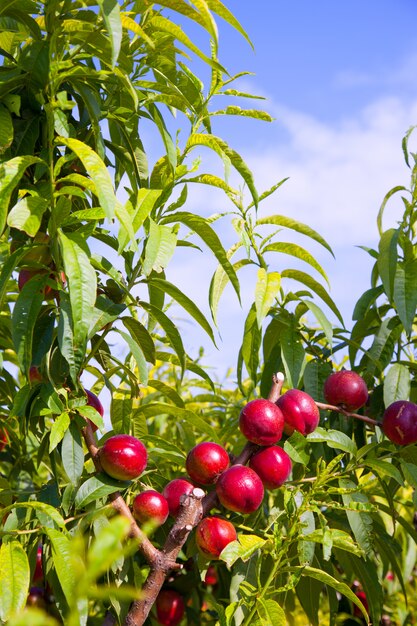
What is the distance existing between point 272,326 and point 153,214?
406mm

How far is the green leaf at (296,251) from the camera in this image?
129 cm

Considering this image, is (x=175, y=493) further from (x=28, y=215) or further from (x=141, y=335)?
(x=28, y=215)

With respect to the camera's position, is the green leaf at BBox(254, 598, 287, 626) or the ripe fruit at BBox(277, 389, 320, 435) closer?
the green leaf at BBox(254, 598, 287, 626)

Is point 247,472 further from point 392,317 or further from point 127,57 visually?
point 127,57

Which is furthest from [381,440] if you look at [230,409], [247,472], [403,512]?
[403,512]

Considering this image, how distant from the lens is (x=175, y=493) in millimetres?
1134

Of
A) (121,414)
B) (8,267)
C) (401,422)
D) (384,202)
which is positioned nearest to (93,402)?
(121,414)

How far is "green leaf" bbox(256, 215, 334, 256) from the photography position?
4.26 feet

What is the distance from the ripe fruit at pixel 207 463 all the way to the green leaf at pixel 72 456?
188mm

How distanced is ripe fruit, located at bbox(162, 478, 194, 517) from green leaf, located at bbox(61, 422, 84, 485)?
0.17 metres

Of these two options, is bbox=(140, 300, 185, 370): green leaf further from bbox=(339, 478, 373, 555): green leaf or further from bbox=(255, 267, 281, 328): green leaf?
bbox=(339, 478, 373, 555): green leaf

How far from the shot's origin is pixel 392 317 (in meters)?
1.45

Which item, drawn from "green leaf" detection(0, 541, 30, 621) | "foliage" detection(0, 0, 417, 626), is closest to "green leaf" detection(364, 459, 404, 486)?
"foliage" detection(0, 0, 417, 626)

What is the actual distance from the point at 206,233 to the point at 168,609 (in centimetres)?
73
